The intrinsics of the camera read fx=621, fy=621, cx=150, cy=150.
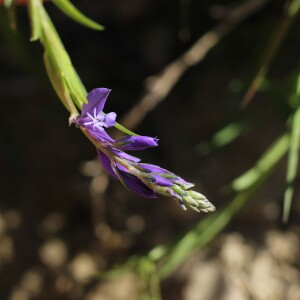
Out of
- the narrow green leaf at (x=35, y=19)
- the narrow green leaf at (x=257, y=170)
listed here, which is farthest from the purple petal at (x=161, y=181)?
the narrow green leaf at (x=257, y=170)

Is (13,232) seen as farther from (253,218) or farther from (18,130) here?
(253,218)

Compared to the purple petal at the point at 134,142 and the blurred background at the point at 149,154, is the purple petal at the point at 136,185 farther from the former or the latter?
the blurred background at the point at 149,154

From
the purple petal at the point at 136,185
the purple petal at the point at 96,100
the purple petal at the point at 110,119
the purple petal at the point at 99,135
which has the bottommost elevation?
the purple petal at the point at 136,185

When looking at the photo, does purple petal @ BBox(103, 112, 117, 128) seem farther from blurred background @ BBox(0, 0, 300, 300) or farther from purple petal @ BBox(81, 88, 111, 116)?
blurred background @ BBox(0, 0, 300, 300)

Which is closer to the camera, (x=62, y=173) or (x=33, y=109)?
(x=62, y=173)

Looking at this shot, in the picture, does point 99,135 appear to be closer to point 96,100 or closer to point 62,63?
point 96,100

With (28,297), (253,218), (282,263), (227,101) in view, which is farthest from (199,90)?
(28,297)
